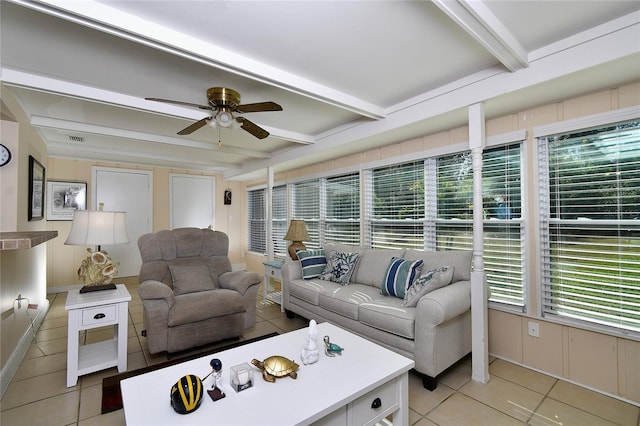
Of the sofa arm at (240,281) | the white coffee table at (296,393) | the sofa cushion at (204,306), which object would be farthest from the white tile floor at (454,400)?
the sofa arm at (240,281)

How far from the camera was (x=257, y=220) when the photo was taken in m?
7.00

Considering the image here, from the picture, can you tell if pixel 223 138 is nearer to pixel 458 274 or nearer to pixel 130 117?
pixel 130 117

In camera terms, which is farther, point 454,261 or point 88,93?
point 454,261

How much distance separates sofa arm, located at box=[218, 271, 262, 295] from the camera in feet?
10.6

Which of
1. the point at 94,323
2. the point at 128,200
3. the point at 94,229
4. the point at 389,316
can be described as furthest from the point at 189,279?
the point at 128,200

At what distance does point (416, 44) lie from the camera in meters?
2.04

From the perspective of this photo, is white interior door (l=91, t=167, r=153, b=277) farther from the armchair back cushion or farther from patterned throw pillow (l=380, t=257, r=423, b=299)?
patterned throw pillow (l=380, t=257, r=423, b=299)

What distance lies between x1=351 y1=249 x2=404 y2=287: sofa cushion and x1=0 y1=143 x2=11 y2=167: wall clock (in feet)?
11.3

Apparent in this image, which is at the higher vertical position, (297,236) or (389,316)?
(297,236)

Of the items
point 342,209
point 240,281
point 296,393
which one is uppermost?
point 342,209

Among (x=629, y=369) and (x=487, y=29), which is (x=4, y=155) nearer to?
(x=487, y=29)

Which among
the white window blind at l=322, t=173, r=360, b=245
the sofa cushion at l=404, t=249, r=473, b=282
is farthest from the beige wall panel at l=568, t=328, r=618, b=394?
the white window blind at l=322, t=173, r=360, b=245

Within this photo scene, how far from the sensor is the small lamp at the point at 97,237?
2.47 meters

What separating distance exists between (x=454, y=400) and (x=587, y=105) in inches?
97.0
